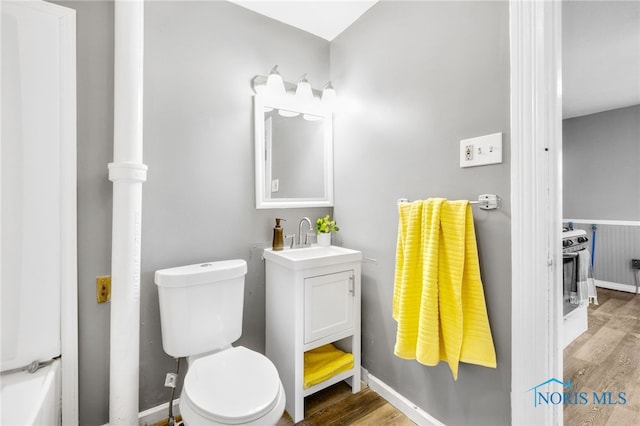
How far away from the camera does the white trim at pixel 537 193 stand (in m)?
1.04

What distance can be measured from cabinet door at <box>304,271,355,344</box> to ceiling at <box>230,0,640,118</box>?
5.52 ft

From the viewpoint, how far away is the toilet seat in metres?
1.00

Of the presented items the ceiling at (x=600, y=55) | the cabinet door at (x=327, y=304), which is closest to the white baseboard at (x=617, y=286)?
the ceiling at (x=600, y=55)

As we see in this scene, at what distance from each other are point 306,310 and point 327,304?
15cm

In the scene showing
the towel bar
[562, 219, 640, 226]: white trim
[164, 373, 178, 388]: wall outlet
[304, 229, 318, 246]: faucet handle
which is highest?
the towel bar

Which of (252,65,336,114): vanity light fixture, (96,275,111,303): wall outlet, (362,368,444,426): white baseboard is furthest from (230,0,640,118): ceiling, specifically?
(362,368,444,426): white baseboard

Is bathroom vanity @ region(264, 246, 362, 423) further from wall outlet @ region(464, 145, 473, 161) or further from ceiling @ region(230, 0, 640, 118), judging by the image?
ceiling @ region(230, 0, 640, 118)

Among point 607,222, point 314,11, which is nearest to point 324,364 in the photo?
point 314,11

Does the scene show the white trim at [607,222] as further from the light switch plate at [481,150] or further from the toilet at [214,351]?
the toilet at [214,351]

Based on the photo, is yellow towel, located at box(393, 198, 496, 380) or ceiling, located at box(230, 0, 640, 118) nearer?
yellow towel, located at box(393, 198, 496, 380)

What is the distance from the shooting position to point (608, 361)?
162 centimetres

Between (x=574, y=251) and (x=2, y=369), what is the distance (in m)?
2.99

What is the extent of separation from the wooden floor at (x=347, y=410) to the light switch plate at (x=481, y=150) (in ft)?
4.58

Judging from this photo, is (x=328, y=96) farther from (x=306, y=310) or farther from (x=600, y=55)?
(x=600, y=55)
